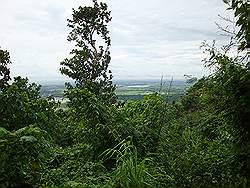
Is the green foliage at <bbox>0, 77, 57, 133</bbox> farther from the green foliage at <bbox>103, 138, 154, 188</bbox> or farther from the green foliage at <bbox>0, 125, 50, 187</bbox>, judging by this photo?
the green foliage at <bbox>103, 138, 154, 188</bbox>

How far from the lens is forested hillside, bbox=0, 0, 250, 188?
4355 mm

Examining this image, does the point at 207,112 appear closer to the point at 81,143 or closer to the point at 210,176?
the point at 210,176

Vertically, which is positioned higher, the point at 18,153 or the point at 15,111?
the point at 15,111

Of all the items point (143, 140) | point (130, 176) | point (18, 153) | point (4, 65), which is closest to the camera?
point (18, 153)

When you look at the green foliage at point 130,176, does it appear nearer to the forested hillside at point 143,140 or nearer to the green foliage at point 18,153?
the forested hillside at point 143,140

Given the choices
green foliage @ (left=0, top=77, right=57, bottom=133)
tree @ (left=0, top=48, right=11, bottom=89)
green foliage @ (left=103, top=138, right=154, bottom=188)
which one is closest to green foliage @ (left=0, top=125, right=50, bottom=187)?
green foliage @ (left=103, top=138, right=154, bottom=188)

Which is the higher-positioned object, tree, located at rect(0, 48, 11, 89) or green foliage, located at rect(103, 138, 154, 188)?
tree, located at rect(0, 48, 11, 89)

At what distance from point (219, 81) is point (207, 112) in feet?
2.66

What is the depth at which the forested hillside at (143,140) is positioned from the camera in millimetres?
4355

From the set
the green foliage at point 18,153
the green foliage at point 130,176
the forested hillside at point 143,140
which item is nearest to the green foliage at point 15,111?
the forested hillside at point 143,140

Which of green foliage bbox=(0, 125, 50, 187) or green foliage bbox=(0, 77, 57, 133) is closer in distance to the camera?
green foliage bbox=(0, 125, 50, 187)

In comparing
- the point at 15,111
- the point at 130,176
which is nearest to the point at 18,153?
the point at 130,176

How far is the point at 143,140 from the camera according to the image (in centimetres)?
632

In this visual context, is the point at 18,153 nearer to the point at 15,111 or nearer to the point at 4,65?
the point at 15,111
